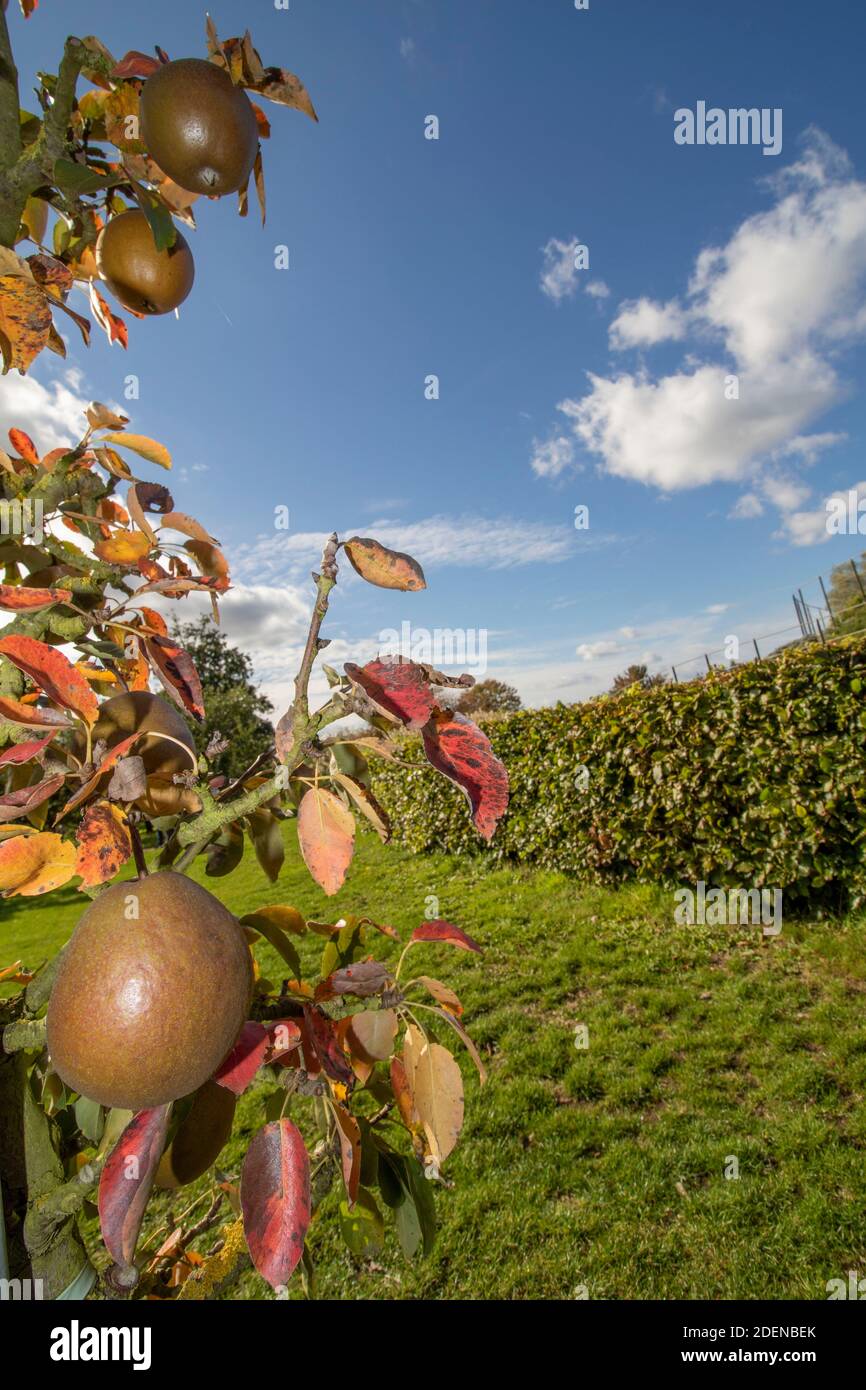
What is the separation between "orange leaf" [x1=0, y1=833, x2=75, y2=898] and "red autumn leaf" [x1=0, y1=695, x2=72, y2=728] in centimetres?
13

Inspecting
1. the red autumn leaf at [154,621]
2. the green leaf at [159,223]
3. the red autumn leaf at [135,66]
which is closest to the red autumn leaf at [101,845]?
the red autumn leaf at [154,621]

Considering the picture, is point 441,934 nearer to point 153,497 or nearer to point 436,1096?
point 436,1096

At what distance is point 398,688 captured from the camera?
693 mm

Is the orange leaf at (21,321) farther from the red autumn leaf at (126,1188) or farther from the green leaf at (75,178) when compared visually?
the red autumn leaf at (126,1188)

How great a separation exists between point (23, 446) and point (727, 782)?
6307 millimetres

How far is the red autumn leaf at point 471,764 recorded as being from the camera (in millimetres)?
732

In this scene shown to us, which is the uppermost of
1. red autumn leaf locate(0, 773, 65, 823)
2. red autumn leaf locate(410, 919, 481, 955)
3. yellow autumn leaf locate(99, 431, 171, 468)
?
yellow autumn leaf locate(99, 431, 171, 468)

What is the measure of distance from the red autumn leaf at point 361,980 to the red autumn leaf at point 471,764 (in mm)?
398

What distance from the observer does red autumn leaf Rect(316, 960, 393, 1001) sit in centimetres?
101

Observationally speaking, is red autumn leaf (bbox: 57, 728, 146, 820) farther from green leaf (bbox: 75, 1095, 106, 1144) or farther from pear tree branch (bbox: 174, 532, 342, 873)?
green leaf (bbox: 75, 1095, 106, 1144)

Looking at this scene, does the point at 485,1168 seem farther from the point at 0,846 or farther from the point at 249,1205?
the point at 0,846

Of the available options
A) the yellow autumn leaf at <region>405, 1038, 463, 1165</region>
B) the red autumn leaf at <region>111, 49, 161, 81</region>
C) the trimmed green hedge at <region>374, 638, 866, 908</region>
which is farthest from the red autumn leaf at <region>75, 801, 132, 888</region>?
the trimmed green hedge at <region>374, 638, 866, 908</region>
